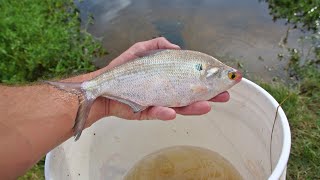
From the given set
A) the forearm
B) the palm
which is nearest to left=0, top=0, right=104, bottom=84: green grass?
the palm

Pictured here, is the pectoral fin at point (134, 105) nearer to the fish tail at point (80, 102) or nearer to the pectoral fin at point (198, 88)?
the fish tail at point (80, 102)

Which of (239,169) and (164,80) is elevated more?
(164,80)

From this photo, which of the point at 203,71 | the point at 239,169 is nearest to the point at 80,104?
the point at 203,71

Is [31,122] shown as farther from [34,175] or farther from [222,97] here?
[34,175]

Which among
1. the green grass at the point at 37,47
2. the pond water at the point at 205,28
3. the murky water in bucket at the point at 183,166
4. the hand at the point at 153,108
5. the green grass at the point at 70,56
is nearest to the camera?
the hand at the point at 153,108

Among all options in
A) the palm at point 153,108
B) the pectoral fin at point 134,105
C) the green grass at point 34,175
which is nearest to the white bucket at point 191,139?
the palm at point 153,108

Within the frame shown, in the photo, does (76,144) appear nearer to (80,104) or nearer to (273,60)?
(80,104)

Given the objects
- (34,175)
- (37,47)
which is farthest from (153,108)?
(37,47)
